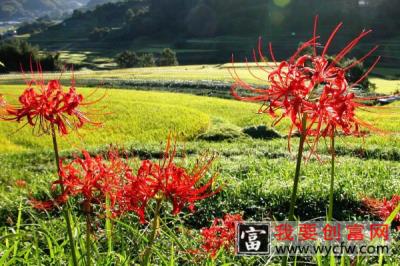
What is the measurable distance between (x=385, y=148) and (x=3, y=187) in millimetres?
12621

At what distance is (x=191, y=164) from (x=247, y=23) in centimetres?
11603

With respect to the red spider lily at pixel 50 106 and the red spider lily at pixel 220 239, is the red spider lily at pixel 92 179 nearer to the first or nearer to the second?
the red spider lily at pixel 50 106

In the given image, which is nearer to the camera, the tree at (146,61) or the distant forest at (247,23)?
the tree at (146,61)

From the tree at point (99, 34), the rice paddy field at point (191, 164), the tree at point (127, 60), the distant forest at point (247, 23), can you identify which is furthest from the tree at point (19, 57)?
the tree at point (99, 34)

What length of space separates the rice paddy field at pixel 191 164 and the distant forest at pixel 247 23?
239 ft

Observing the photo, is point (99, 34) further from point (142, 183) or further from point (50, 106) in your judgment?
point (142, 183)

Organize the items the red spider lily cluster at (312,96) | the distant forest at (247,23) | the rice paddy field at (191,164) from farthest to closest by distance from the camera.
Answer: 1. the distant forest at (247,23)
2. the rice paddy field at (191,164)
3. the red spider lily cluster at (312,96)

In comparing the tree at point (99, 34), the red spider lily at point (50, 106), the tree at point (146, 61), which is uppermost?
the tree at point (99, 34)

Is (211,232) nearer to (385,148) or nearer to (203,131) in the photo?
(385,148)

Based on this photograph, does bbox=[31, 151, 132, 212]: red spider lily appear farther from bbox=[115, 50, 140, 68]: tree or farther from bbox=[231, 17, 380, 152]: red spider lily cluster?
bbox=[115, 50, 140, 68]: tree

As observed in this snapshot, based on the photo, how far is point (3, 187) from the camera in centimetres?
1142

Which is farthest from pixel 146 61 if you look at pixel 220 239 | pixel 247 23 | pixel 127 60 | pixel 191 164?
pixel 220 239

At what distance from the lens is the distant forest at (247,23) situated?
340 feet

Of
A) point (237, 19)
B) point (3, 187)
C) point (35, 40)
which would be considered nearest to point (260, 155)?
point (3, 187)
